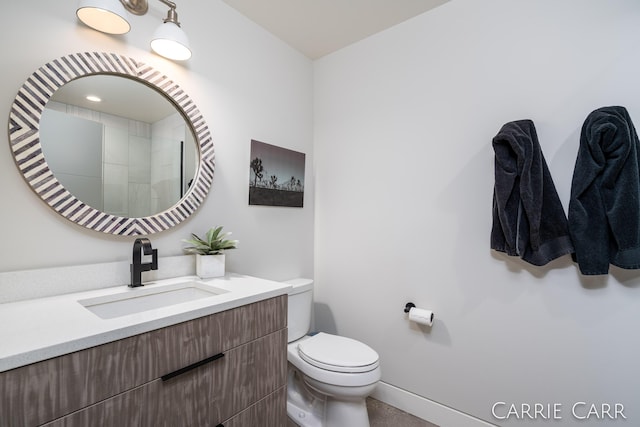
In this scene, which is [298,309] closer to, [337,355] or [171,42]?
[337,355]

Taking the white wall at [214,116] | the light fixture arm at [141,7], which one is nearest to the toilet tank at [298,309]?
the white wall at [214,116]

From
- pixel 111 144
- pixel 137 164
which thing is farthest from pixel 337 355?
pixel 111 144

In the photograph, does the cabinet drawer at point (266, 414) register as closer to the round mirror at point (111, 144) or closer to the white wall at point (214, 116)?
the white wall at point (214, 116)

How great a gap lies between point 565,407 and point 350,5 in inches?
94.7

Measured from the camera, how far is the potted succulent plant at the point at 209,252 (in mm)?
1466

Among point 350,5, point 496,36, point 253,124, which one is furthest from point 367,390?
point 350,5

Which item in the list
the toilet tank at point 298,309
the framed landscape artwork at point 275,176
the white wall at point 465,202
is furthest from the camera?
the framed landscape artwork at point 275,176

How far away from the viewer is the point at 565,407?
1450mm

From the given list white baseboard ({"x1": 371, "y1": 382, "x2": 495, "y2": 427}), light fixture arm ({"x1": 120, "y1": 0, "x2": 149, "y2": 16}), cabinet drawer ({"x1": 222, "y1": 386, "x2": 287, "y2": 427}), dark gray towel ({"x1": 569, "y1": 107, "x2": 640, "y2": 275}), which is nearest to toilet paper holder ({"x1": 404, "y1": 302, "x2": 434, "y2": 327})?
white baseboard ({"x1": 371, "y1": 382, "x2": 495, "y2": 427})

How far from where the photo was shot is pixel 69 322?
865 millimetres

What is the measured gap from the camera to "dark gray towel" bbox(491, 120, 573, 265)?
4.61 ft

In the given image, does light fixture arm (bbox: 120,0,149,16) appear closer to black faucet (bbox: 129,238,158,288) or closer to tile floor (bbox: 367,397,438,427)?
black faucet (bbox: 129,238,158,288)

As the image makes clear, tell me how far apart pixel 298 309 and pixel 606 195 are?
1646 millimetres

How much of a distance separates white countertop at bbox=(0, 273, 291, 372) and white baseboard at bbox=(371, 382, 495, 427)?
4.21 feet
